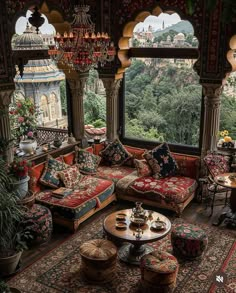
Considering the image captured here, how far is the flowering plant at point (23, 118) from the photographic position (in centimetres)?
687

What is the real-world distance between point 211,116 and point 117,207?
247cm

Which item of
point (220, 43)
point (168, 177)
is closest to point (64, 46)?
point (220, 43)

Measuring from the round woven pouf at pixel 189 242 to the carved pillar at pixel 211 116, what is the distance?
2.28 metres

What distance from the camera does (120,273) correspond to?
4.76 meters

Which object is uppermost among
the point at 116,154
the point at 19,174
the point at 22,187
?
the point at 19,174

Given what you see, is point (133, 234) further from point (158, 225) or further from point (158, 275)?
point (158, 275)

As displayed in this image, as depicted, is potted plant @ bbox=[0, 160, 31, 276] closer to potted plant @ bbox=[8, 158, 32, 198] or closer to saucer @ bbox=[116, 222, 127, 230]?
potted plant @ bbox=[8, 158, 32, 198]

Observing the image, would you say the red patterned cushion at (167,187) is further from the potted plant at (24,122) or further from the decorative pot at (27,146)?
the potted plant at (24,122)

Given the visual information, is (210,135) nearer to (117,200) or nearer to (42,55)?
(117,200)

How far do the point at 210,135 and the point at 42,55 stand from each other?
3.42 m

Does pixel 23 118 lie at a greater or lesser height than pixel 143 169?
greater

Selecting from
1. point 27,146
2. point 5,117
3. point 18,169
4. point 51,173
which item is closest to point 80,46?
point 18,169

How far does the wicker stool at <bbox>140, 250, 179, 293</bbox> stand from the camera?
13.8ft

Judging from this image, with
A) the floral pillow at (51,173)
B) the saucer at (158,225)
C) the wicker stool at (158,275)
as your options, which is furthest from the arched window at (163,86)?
the wicker stool at (158,275)
